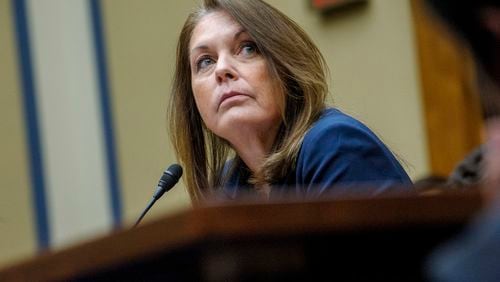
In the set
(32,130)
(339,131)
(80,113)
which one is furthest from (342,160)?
(32,130)

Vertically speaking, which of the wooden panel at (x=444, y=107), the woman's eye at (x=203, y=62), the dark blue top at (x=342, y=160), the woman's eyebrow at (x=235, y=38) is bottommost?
the wooden panel at (x=444, y=107)

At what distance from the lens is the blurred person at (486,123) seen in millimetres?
1058

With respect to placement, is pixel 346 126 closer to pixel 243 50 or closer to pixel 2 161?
pixel 243 50

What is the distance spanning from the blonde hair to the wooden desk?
1.83 metres

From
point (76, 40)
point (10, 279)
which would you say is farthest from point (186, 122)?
point (76, 40)

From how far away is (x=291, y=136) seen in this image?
3.21 meters

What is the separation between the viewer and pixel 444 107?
5.26 metres

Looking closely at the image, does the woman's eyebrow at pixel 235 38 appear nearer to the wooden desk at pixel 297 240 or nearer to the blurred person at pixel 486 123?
the wooden desk at pixel 297 240

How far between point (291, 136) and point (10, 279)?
177cm

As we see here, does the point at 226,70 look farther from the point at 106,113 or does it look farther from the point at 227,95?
the point at 106,113

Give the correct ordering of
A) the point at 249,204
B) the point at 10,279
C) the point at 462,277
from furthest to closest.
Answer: the point at 10,279 → the point at 249,204 → the point at 462,277

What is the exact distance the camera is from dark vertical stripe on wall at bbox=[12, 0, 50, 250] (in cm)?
693

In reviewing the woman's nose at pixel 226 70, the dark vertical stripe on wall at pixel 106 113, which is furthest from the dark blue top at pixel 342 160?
the dark vertical stripe on wall at pixel 106 113

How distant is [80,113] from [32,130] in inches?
11.0
